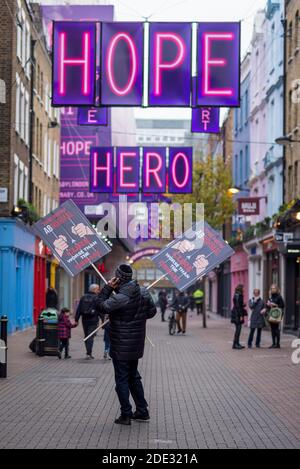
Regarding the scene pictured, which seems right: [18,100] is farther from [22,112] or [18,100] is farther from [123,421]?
[123,421]

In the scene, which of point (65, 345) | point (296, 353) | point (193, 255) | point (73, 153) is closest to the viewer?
point (193, 255)

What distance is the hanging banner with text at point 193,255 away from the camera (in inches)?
639

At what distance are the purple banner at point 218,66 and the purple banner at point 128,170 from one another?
13218 mm

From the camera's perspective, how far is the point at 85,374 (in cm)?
1794

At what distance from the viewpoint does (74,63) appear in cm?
1705

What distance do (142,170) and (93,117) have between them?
7.27m

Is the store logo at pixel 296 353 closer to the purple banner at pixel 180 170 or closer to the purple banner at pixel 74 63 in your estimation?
the purple banner at pixel 180 170

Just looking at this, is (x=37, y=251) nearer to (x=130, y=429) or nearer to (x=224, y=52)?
(x=224, y=52)

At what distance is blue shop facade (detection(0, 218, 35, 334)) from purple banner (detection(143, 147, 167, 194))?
5138mm

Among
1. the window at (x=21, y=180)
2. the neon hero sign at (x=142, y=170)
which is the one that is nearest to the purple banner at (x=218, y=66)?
the neon hero sign at (x=142, y=170)

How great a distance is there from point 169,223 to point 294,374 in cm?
2790

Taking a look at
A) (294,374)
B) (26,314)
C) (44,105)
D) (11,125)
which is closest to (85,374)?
(294,374)

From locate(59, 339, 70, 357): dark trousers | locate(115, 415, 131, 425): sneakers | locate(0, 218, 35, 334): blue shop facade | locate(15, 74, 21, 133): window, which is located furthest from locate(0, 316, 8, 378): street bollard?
locate(15, 74, 21, 133): window

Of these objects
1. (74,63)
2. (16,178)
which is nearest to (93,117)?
(74,63)
